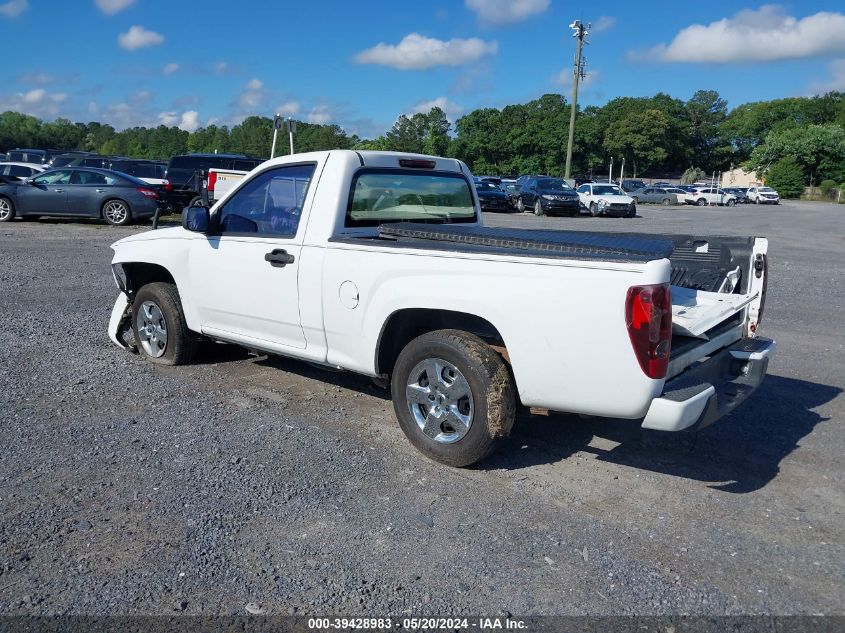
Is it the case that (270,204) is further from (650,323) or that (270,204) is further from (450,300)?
(650,323)

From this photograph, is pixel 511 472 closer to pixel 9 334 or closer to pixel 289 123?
pixel 9 334

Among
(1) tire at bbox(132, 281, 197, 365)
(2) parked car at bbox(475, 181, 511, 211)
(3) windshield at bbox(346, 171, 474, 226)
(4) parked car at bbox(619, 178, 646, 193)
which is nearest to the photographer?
(3) windshield at bbox(346, 171, 474, 226)

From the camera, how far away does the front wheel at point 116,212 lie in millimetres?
19719

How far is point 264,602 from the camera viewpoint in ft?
10.7

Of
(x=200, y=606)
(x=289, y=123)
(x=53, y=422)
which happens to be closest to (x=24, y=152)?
(x=289, y=123)

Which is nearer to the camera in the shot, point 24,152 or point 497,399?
point 497,399

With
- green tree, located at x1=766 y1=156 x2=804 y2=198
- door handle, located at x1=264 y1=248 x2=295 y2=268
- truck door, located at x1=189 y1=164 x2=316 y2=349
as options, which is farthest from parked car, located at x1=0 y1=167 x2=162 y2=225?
green tree, located at x1=766 y1=156 x2=804 y2=198

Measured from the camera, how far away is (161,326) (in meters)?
6.75

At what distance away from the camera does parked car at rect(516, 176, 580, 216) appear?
34812 millimetres

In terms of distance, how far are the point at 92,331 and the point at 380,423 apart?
412cm

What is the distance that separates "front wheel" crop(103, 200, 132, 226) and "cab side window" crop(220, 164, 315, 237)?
15.1 meters

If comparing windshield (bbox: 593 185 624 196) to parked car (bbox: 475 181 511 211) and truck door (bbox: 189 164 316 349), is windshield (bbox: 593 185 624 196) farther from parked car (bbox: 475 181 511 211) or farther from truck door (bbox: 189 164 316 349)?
truck door (bbox: 189 164 316 349)

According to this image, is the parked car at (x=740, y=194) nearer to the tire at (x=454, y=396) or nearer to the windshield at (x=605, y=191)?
the windshield at (x=605, y=191)

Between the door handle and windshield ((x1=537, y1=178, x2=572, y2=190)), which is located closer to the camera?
the door handle
